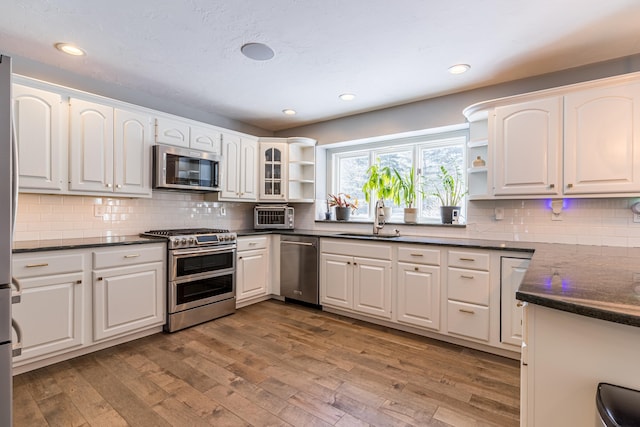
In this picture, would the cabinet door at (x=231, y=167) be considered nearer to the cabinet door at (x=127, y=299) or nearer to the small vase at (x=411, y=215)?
the cabinet door at (x=127, y=299)

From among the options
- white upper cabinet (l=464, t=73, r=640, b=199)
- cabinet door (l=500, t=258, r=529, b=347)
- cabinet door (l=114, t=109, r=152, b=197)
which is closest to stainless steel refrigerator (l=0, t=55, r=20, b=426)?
cabinet door (l=114, t=109, r=152, b=197)

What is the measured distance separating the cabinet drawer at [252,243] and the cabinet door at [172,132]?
123 centimetres

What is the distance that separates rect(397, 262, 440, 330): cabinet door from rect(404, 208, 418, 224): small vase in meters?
0.81

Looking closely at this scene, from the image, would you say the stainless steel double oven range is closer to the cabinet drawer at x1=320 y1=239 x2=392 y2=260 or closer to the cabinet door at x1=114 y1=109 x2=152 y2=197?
the cabinet door at x1=114 y1=109 x2=152 y2=197

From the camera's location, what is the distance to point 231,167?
3.87m

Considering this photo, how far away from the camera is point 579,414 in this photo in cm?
92

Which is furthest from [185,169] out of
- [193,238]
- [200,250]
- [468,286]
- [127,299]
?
[468,286]

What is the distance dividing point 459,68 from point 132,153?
3.09 m

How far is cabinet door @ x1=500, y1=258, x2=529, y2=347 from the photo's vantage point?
2.39 m

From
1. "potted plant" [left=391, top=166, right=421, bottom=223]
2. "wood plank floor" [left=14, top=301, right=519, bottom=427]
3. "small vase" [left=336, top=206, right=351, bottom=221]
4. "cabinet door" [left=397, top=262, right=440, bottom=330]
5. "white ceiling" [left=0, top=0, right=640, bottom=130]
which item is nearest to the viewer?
"wood plank floor" [left=14, top=301, right=519, bottom=427]

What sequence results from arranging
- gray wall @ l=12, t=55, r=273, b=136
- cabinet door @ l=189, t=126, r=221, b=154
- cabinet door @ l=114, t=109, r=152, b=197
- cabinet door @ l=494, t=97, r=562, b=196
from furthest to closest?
1. cabinet door @ l=189, t=126, r=221, b=154
2. cabinet door @ l=114, t=109, r=152, b=197
3. gray wall @ l=12, t=55, r=273, b=136
4. cabinet door @ l=494, t=97, r=562, b=196

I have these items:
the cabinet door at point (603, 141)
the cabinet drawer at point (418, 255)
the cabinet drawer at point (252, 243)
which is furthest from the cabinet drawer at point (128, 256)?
the cabinet door at point (603, 141)

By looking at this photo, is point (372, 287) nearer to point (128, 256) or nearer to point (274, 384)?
point (274, 384)

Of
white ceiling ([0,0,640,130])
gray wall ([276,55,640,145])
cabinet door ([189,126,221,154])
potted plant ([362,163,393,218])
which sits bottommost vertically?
potted plant ([362,163,393,218])
